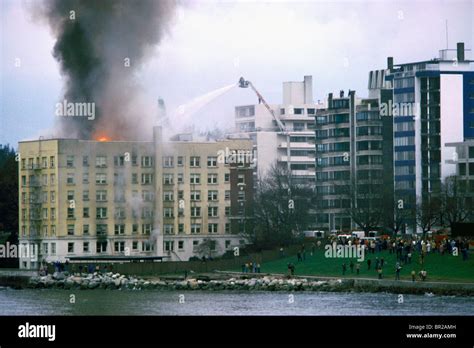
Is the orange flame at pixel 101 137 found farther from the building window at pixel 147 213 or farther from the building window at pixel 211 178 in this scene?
the building window at pixel 211 178

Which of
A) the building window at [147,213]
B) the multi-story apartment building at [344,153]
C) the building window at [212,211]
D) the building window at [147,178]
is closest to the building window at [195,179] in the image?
the building window at [212,211]

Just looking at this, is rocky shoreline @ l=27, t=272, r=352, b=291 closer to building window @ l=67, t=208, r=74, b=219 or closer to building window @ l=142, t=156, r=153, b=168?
building window @ l=67, t=208, r=74, b=219

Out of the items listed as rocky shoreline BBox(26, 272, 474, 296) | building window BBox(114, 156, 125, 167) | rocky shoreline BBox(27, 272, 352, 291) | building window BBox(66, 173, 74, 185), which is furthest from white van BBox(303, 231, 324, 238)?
rocky shoreline BBox(27, 272, 352, 291)

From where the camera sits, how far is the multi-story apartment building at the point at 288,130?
→ 188 m

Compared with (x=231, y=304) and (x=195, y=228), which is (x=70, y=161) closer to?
(x=195, y=228)

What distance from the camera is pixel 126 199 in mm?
126375

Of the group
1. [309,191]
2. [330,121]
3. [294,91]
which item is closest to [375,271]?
[309,191]

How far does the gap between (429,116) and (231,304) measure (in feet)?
204

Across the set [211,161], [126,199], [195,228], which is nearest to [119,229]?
[126,199]

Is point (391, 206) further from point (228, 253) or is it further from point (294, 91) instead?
point (294, 91)

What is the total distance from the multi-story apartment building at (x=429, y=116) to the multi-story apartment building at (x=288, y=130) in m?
32.7

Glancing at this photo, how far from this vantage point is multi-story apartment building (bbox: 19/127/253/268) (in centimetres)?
12481
